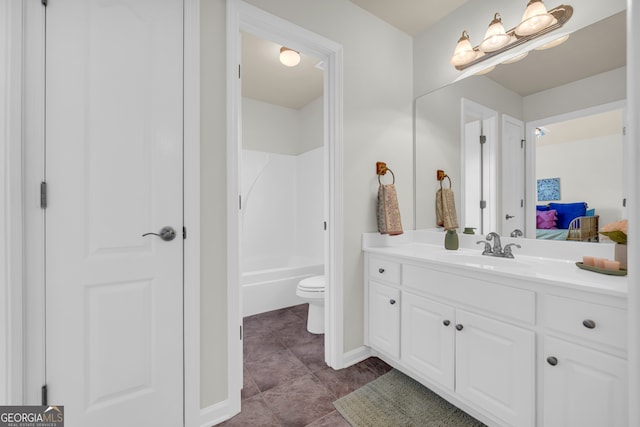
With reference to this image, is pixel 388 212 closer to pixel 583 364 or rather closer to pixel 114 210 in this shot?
pixel 583 364

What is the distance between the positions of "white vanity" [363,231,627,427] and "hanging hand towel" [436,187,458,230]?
260 millimetres

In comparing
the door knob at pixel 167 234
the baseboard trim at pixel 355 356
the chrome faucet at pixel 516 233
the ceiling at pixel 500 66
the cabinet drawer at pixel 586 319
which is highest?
the ceiling at pixel 500 66

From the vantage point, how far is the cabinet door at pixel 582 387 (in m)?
0.96

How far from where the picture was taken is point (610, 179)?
1372 millimetres

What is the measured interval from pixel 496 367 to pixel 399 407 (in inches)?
22.8

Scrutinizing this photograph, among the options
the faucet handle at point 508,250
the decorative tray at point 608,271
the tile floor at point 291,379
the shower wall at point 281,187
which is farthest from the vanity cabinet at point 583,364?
the shower wall at point 281,187

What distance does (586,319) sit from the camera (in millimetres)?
1020

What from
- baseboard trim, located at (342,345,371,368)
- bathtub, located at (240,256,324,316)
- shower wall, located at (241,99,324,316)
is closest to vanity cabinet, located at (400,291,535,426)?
baseboard trim, located at (342,345,371,368)

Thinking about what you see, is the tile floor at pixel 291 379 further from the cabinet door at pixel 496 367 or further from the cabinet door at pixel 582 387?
the cabinet door at pixel 582 387

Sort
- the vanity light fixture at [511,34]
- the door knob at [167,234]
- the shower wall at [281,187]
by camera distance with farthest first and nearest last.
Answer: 1. the shower wall at [281,187]
2. the vanity light fixture at [511,34]
3. the door knob at [167,234]

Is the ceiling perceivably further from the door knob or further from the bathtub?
the bathtub

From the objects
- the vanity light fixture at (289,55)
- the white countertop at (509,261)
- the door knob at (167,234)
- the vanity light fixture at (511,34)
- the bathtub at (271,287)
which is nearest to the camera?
the white countertop at (509,261)

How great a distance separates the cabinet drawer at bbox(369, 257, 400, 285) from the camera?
179cm

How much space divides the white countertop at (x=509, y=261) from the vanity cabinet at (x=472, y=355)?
0.24 metres
